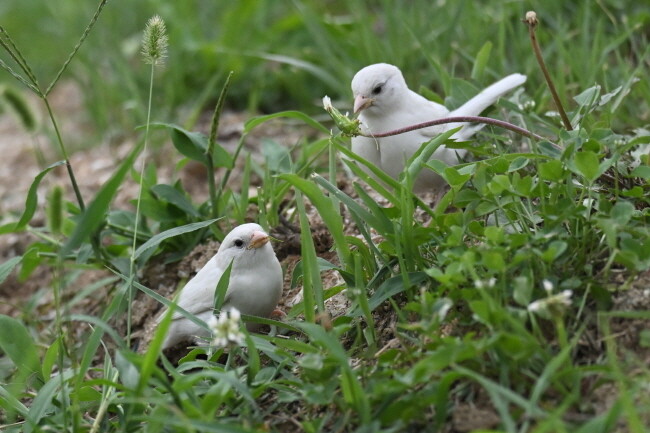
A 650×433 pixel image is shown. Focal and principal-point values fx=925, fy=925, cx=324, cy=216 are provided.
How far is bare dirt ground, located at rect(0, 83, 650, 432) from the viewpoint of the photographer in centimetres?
260

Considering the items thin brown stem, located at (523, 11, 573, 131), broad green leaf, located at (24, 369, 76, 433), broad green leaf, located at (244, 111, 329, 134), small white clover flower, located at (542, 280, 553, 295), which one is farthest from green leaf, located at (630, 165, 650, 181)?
broad green leaf, located at (24, 369, 76, 433)

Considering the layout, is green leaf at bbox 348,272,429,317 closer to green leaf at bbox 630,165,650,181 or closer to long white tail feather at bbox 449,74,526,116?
green leaf at bbox 630,165,650,181

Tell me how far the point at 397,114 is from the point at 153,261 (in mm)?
1312

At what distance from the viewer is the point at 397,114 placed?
4.00m

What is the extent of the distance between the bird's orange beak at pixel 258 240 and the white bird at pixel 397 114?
2.15ft

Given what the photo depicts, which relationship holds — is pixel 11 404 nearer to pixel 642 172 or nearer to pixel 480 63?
pixel 642 172

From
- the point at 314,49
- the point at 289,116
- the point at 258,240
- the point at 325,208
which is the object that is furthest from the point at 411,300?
the point at 314,49

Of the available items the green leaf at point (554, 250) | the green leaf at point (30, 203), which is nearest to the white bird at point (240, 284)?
the green leaf at point (30, 203)

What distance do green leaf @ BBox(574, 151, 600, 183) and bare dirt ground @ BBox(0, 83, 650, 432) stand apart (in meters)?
0.34

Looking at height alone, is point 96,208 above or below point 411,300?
above

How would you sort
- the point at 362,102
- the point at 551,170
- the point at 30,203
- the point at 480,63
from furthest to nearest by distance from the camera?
the point at 480,63
the point at 362,102
the point at 30,203
the point at 551,170

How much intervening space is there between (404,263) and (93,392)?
110 centimetres

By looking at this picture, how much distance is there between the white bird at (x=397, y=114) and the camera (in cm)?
385

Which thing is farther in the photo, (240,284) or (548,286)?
(240,284)
